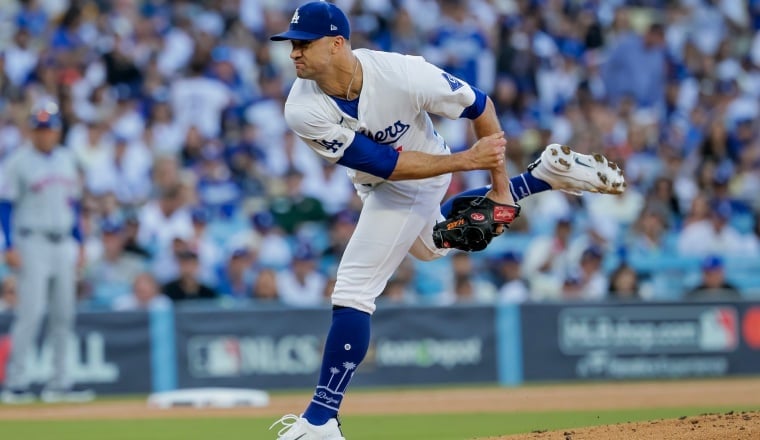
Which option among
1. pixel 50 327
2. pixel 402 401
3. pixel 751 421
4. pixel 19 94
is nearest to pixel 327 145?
pixel 751 421

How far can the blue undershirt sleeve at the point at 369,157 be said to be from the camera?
6004 millimetres

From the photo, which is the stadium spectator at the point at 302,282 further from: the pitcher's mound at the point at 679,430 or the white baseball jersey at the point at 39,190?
the pitcher's mound at the point at 679,430

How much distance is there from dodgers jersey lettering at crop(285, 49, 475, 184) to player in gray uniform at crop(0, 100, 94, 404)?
16.7ft

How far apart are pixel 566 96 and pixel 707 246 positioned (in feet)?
10.3

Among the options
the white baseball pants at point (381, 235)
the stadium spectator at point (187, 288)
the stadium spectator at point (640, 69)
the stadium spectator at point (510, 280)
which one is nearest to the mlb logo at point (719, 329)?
the stadium spectator at point (510, 280)

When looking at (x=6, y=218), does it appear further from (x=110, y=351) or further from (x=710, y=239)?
(x=710, y=239)

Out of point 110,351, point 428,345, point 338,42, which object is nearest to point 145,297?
point 110,351

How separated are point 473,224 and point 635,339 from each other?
6.42 m

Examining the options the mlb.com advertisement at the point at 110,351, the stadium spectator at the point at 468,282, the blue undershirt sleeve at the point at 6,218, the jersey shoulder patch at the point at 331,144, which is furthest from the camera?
the stadium spectator at the point at 468,282

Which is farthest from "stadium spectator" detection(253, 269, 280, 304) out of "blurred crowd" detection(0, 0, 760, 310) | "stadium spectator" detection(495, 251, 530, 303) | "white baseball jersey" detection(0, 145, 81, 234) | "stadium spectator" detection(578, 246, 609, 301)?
"stadium spectator" detection(578, 246, 609, 301)

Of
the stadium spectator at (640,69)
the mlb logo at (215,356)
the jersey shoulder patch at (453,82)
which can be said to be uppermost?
the stadium spectator at (640,69)

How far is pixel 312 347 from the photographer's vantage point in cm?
1184

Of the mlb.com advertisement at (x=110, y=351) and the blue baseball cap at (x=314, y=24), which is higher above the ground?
the blue baseball cap at (x=314, y=24)

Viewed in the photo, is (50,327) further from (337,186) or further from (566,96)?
(566,96)
